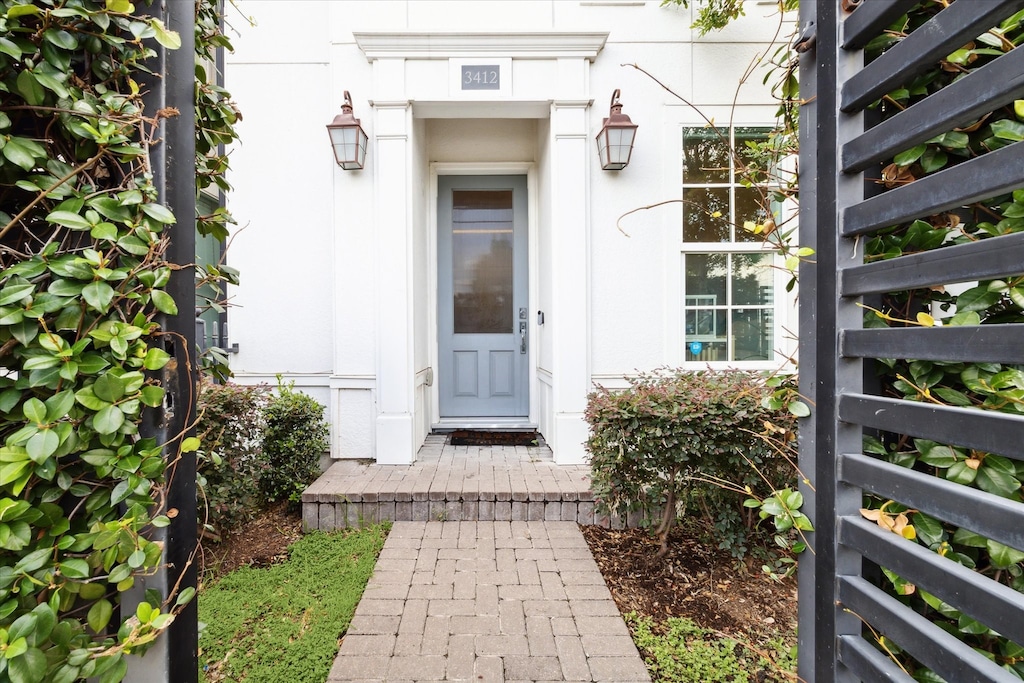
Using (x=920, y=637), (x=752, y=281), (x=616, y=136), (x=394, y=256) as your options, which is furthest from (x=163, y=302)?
(x=752, y=281)

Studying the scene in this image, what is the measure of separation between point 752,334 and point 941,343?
3.25 m

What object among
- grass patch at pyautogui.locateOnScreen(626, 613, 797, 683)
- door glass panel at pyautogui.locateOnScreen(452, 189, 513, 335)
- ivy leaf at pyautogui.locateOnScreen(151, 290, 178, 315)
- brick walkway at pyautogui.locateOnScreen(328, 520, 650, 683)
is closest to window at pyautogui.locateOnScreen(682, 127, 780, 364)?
door glass panel at pyautogui.locateOnScreen(452, 189, 513, 335)

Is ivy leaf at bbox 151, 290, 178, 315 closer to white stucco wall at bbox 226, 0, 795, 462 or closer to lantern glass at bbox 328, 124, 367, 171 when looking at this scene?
white stucco wall at bbox 226, 0, 795, 462

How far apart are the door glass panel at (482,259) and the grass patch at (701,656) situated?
2.95 meters

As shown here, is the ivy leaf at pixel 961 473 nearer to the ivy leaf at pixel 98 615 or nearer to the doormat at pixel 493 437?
the ivy leaf at pixel 98 615

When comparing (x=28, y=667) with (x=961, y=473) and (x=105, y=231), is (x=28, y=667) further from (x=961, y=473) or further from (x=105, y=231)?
(x=961, y=473)

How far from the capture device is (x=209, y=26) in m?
1.33

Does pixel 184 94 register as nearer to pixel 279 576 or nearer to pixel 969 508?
pixel 969 508

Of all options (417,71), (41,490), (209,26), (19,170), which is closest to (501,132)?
(417,71)

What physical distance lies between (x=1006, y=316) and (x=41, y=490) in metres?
1.77

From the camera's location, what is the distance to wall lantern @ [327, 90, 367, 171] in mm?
3311

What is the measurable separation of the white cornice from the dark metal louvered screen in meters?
2.84

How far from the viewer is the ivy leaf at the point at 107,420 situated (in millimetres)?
800

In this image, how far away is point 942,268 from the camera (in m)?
0.74
